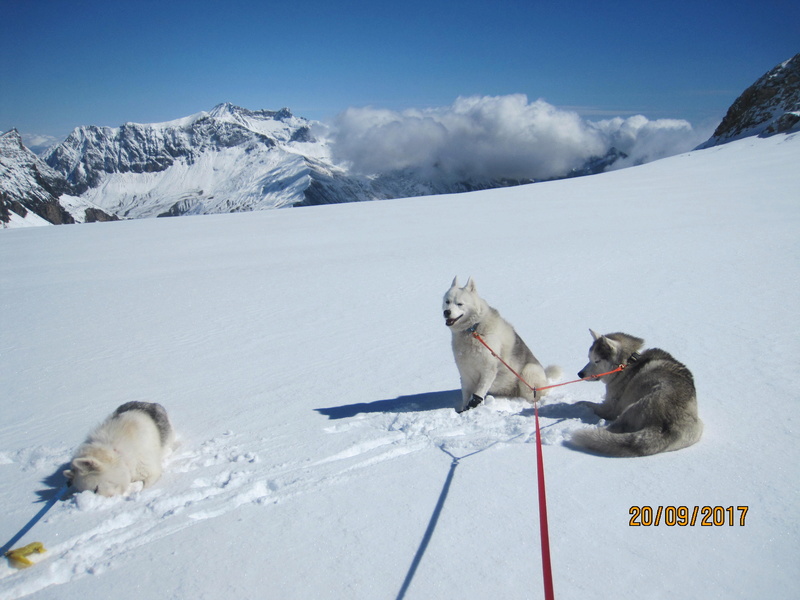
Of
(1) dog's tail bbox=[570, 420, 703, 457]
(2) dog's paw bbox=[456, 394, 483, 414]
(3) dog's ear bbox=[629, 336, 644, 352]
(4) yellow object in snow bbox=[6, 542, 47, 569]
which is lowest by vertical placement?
(1) dog's tail bbox=[570, 420, 703, 457]

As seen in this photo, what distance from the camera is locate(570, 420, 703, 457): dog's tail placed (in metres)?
3.68

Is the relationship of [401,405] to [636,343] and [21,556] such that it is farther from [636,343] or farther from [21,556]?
[21,556]

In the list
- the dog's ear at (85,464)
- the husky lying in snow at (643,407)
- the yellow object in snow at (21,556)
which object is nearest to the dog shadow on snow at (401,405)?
the husky lying in snow at (643,407)

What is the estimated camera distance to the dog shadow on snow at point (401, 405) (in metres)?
5.37

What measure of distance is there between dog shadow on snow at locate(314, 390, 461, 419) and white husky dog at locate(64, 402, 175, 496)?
1766mm

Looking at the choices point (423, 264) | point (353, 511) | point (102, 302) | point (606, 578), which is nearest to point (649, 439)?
point (606, 578)

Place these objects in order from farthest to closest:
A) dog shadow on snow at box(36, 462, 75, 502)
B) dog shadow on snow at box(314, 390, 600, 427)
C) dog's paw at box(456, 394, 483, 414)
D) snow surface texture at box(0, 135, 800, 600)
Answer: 1. dog's paw at box(456, 394, 483, 414)
2. dog shadow on snow at box(314, 390, 600, 427)
3. dog shadow on snow at box(36, 462, 75, 502)
4. snow surface texture at box(0, 135, 800, 600)

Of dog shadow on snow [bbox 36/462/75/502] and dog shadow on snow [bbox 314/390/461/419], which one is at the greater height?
dog shadow on snow [bbox 36/462/75/502]

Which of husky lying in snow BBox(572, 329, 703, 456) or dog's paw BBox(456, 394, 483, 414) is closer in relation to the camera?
husky lying in snow BBox(572, 329, 703, 456)

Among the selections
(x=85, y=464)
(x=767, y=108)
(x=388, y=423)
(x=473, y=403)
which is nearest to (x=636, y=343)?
(x=473, y=403)

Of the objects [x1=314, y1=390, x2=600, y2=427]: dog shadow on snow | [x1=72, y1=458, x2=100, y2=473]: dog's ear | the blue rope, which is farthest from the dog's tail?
the blue rope
